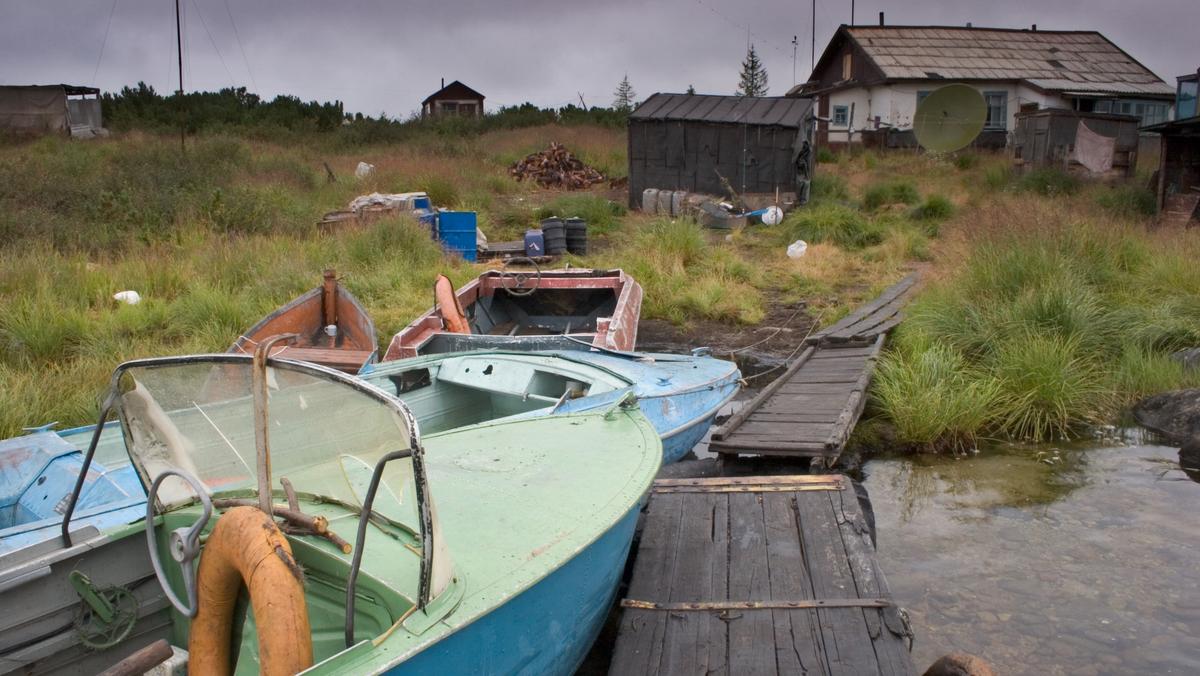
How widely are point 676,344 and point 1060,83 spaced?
2455cm

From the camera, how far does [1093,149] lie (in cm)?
2027

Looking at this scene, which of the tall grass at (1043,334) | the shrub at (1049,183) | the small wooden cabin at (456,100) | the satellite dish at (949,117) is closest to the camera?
the tall grass at (1043,334)

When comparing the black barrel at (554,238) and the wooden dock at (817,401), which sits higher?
the black barrel at (554,238)

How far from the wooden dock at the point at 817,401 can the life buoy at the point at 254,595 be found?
4.35 meters

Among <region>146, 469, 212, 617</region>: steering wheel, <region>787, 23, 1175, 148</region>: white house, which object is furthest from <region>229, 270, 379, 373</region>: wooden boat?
<region>787, 23, 1175, 148</region>: white house

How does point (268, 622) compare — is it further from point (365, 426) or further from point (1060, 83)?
point (1060, 83)

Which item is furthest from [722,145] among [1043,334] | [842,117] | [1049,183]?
[1043,334]

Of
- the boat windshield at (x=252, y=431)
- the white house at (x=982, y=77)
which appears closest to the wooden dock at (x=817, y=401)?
the boat windshield at (x=252, y=431)

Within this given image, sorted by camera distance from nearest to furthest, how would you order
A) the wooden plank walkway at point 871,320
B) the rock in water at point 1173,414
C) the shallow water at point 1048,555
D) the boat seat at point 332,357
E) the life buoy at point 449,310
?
the shallow water at point 1048,555, the boat seat at point 332,357, the rock in water at point 1173,414, the life buoy at point 449,310, the wooden plank walkway at point 871,320

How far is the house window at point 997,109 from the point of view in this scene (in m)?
30.0

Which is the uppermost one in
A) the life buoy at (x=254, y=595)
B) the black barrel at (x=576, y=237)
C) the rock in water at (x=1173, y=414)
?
the black barrel at (x=576, y=237)

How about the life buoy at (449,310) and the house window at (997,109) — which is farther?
Answer: the house window at (997,109)

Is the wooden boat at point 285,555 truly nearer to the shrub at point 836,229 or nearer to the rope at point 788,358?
the rope at point 788,358

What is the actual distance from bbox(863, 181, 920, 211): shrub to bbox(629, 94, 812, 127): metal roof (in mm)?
2239
